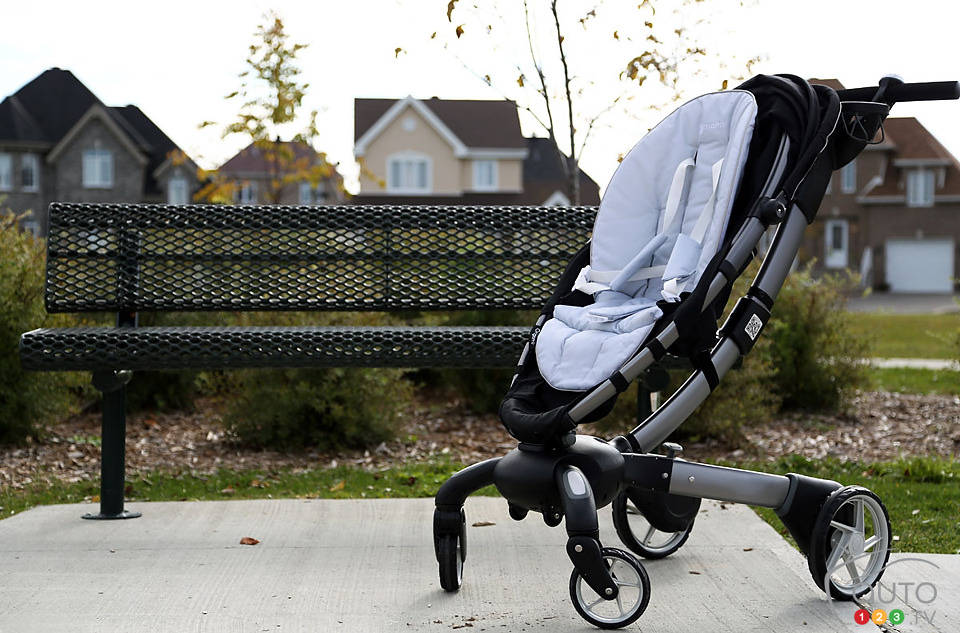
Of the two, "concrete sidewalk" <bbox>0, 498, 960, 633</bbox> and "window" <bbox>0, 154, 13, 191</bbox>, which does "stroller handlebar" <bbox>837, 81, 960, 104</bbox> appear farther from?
"window" <bbox>0, 154, 13, 191</bbox>

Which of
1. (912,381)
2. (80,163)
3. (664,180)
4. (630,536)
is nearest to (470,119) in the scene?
(80,163)

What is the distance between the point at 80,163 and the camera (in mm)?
44094

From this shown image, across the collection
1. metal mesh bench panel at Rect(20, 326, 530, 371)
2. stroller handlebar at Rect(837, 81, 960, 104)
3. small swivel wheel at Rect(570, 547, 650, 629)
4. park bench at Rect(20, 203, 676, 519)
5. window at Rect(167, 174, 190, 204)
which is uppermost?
window at Rect(167, 174, 190, 204)

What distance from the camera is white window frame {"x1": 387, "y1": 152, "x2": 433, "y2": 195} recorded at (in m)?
42.2

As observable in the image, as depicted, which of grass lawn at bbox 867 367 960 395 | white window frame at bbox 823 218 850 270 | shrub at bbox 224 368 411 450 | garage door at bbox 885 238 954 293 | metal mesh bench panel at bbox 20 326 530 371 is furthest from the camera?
white window frame at bbox 823 218 850 270

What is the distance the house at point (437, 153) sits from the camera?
1652 inches

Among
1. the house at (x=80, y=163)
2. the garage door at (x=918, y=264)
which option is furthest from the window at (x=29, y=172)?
the garage door at (x=918, y=264)

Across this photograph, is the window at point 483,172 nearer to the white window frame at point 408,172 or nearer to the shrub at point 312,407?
the white window frame at point 408,172

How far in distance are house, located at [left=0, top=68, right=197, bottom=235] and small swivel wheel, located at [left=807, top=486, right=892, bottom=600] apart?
41.5 m

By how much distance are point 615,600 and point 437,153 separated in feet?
130

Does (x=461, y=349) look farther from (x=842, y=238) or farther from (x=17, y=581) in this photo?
(x=842, y=238)

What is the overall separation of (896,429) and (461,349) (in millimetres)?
4161

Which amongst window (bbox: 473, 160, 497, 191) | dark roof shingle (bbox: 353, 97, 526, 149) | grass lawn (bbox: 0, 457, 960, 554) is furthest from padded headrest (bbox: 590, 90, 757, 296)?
window (bbox: 473, 160, 497, 191)

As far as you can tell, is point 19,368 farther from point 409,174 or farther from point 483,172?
point 483,172
